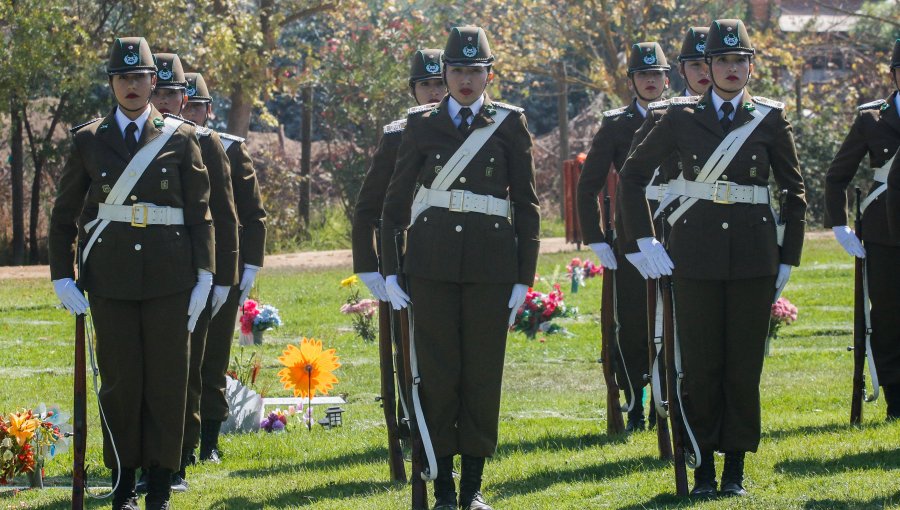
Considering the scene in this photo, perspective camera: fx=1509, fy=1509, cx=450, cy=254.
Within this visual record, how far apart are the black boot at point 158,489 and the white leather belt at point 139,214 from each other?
1.21 metres

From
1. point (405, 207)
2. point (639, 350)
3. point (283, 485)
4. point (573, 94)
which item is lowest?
point (283, 485)

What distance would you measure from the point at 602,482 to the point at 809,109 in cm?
2777

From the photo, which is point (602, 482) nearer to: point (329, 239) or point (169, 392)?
point (169, 392)

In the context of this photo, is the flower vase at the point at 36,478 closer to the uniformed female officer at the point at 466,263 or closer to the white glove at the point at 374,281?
the white glove at the point at 374,281

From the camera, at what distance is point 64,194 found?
732 centimetres

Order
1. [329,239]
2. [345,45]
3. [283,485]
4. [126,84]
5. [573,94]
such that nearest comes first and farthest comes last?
1. [126,84]
2. [283,485]
3. [329,239]
4. [345,45]
5. [573,94]

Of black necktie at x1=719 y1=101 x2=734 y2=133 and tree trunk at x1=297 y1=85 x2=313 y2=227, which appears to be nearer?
black necktie at x1=719 y1=101 x2=734 y2=133

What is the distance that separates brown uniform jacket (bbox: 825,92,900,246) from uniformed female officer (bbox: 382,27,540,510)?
2.92 metres

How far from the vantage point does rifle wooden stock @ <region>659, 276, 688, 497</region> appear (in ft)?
23.9

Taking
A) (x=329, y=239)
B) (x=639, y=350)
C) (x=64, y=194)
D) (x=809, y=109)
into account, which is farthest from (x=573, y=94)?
(x=64, y=194)

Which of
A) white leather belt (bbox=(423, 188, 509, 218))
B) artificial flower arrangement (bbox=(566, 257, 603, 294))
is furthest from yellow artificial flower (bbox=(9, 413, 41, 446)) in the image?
artificial flower arrangement (bbox=(566, 257, 603, 294))

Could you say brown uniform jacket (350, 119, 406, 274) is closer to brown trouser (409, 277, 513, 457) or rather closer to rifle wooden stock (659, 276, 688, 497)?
brown trouser (409, 277, 513, 457)

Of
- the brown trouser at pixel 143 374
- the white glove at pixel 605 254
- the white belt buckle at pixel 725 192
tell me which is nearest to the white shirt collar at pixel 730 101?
the white belt buckle at pixel 725 192

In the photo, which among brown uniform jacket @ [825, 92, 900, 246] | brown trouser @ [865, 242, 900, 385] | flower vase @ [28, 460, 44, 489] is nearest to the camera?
flower vase @ [28, 460, 44, 489]
